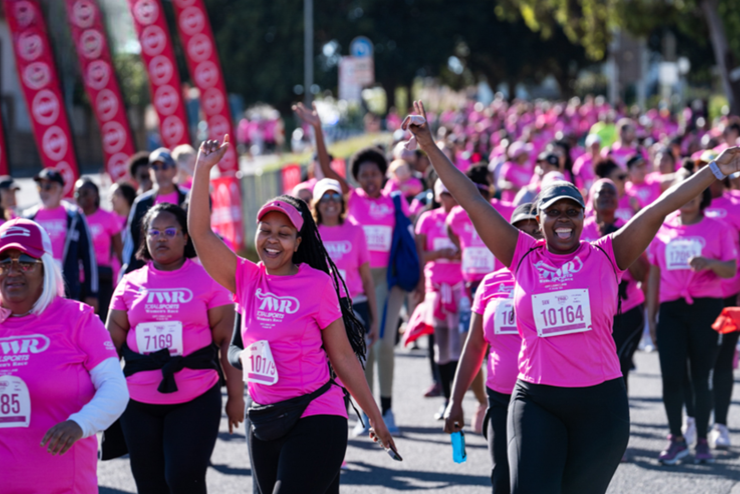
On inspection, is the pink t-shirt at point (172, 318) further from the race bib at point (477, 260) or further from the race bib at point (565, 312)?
the race bib at point (477, 260)

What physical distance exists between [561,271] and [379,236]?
14.1ft

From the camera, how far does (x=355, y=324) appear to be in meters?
4.81

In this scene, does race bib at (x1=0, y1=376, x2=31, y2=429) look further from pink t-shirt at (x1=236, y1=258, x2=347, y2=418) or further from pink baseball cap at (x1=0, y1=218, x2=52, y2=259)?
pink t-shirt at (x1=236, y1=258, x2=347, y2=418)

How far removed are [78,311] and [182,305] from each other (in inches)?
47.4

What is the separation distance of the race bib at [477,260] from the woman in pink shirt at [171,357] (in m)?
2.90

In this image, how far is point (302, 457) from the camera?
4320 mm

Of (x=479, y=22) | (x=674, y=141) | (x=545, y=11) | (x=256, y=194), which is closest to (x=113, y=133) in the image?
(x=256, y=194)

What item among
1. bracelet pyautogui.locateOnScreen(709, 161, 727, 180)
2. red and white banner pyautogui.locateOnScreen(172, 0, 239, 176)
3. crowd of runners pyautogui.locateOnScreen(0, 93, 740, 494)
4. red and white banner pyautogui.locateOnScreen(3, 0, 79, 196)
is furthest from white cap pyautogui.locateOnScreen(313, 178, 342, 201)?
red and white banner pyautogui.locateOnScreen(172, 0, 239, 176)

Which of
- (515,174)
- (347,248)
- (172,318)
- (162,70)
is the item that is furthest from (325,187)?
(162,70)

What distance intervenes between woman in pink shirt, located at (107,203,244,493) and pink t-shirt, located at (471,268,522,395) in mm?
1305

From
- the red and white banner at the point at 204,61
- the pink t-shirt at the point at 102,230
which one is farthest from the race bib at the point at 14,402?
the red and white banner at the point at 204,61

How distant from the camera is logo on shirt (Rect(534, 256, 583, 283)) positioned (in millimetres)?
4480

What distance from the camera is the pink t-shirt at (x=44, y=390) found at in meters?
3.91

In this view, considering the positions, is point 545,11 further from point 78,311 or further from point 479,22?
point 78,311
